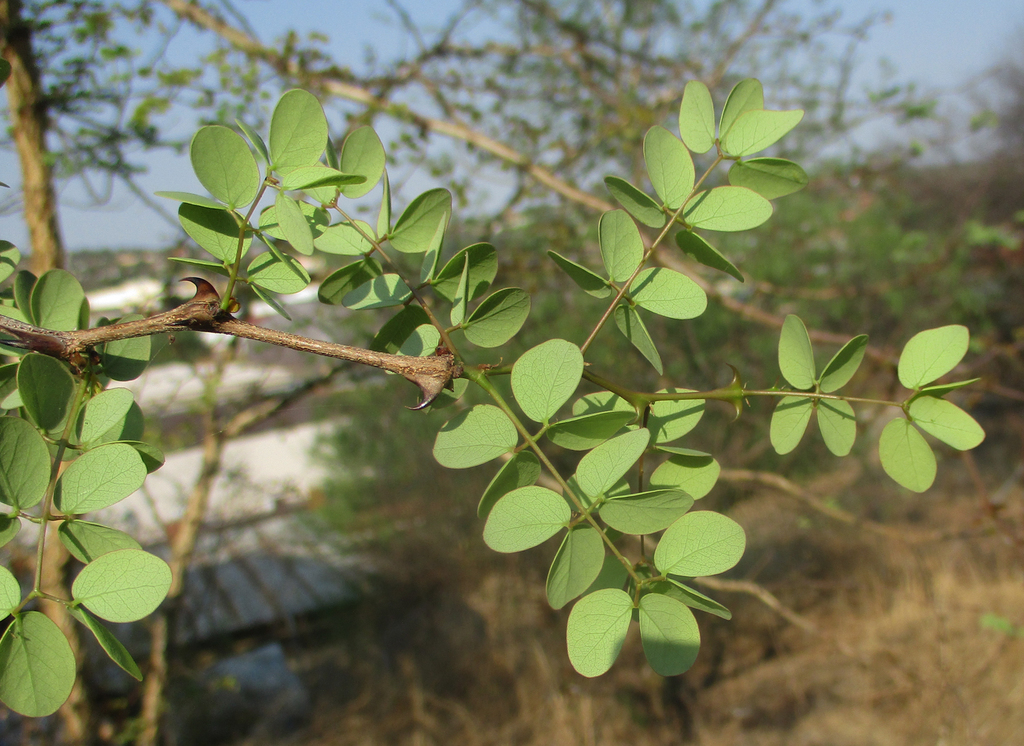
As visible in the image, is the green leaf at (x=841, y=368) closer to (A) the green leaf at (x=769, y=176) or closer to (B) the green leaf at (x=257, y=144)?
(A) the green leaf at (x=769, y=176)

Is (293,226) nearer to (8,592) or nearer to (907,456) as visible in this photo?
(8,592)

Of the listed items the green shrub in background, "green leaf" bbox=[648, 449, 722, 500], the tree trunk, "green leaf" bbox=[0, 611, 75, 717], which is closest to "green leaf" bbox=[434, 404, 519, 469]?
the green shrub in background

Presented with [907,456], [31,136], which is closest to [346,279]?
[907,456]

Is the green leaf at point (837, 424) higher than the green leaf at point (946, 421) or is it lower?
higher

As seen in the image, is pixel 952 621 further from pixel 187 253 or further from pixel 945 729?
pixel 187 253

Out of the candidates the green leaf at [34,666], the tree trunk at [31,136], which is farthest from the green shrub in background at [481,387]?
the tree trunk at [31,136]

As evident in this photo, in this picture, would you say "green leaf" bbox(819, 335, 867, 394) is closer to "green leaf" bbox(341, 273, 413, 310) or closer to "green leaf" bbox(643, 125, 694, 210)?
"green leaf" bbox(643, 125, 694, 210)
